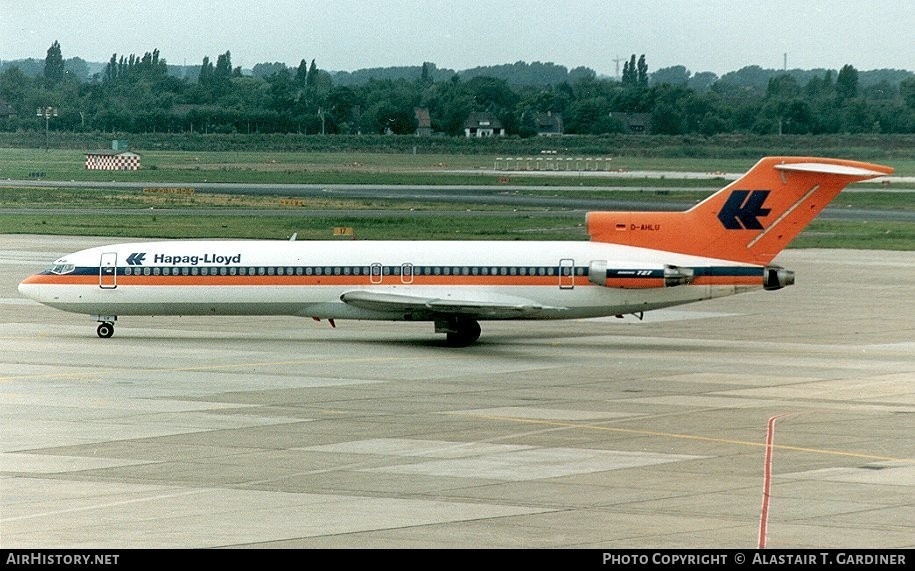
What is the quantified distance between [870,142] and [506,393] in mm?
112411

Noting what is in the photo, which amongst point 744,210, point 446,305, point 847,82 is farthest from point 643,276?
point 847,82

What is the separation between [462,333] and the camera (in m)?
44.9

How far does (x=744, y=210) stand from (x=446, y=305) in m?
9.45

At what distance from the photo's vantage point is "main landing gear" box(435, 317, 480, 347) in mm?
44844

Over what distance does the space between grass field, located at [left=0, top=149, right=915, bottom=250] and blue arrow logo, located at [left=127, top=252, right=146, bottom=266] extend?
34.4 meters

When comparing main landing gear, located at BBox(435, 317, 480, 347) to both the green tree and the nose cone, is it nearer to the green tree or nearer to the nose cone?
the nose cone

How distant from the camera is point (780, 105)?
169m

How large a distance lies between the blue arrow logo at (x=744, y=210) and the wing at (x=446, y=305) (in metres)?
5.76

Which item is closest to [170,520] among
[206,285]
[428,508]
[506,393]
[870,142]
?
[428,508]

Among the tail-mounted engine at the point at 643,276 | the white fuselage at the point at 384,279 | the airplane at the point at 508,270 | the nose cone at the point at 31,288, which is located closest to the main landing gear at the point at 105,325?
the white fuselage at the point at 384,279

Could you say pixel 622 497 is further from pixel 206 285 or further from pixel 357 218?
pixel 357 218

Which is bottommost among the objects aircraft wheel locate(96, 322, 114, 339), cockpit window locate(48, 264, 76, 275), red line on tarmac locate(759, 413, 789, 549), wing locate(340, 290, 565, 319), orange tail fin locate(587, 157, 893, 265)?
aircraft wheel locate(96, 322, 114, 339)

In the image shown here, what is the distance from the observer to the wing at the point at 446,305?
43.6 m

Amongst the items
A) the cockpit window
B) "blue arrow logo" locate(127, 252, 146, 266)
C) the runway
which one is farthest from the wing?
the cockpit window
